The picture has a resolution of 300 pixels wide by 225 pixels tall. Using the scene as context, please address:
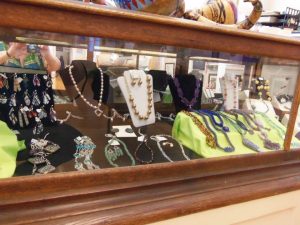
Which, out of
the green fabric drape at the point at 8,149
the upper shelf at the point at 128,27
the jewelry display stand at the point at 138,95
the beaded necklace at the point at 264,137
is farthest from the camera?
the beaded necklace at the point at 264,137

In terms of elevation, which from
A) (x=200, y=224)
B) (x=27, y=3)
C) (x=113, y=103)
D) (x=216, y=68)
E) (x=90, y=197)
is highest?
(x=27, y=3)

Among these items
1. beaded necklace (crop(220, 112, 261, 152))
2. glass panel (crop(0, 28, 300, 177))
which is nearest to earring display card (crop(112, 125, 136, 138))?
glass panel (crop(0, 28, 300, 177))

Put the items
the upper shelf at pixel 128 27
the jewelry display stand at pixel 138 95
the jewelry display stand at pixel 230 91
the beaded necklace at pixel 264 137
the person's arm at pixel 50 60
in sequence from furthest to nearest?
the jewelry display stand at pixel 230 91 < the beaded necklace at pixel 264 137 < the jewelry display stand at pixel 138 95 < the person's arm at pixel 50 60 < the upper shelf at pixel 128 27

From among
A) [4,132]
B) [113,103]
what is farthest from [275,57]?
[4,132]

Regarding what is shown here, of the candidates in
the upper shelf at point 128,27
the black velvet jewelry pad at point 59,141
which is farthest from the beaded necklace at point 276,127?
the black velvet jewelry pad at point 59,141

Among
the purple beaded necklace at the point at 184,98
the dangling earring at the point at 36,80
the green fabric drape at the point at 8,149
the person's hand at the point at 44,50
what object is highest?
the person's hand at the point at 44,50

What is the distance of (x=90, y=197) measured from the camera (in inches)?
22.0

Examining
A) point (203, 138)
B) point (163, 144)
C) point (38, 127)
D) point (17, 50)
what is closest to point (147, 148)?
point (163, 144)

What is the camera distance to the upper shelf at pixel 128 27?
1.40ft

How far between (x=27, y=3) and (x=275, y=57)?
1.86 ft

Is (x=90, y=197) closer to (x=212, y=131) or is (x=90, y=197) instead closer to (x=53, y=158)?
(x=53, y=158)

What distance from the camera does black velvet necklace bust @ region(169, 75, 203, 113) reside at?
0.93 m

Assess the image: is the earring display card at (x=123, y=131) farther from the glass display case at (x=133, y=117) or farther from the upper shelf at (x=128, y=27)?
the upper shelf at (x=128, y=27)

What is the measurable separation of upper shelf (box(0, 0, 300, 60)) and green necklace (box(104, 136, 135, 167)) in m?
0.27
